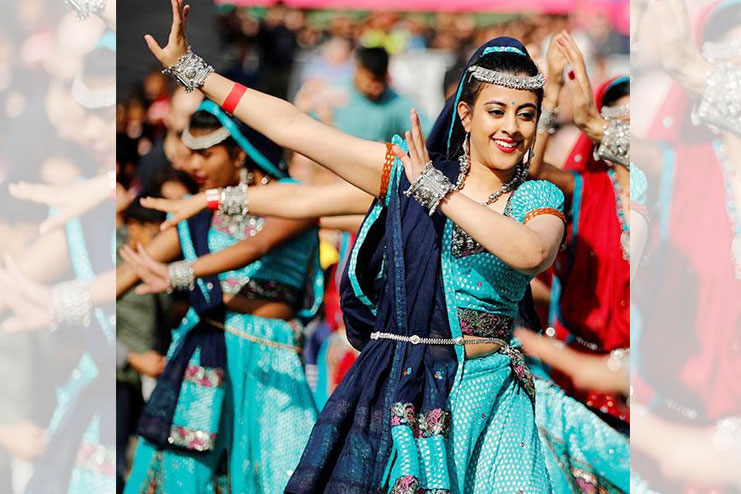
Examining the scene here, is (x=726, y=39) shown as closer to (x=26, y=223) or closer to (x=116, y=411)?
(x=26, y=223)

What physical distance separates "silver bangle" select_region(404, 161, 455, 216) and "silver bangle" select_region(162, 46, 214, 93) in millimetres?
675

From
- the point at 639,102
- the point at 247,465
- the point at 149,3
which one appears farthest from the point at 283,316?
the point at 149,3

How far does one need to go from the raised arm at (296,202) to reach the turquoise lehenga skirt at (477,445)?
0.76m

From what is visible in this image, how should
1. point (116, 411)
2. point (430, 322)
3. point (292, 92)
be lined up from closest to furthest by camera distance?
point (430, 322), point (116, 411), point (292, 92)

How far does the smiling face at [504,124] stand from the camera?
138 inches

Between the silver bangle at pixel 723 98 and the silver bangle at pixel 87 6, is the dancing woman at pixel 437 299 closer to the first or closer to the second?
the silver bangle at pixel 87 6

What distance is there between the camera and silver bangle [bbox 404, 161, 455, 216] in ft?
10.8

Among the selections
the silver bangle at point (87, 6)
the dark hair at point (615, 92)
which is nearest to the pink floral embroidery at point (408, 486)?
the silver bangle at point (87, 6)

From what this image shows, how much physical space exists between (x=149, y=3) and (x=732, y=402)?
420 cm

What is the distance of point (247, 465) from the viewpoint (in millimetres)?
4996

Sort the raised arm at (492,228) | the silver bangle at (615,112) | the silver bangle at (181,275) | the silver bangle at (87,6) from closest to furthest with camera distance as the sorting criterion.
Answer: the raised arm at (492,228)
the silver bangle at (87,6)
the silver bangle at (181,275)
the silver bangle at (615,112)

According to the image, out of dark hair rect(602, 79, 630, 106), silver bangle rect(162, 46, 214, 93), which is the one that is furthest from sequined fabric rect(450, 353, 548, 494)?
dark hair rect(602, 79, 630, 106)

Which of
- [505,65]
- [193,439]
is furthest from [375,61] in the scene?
[505,65]

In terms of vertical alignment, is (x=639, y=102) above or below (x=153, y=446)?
above
